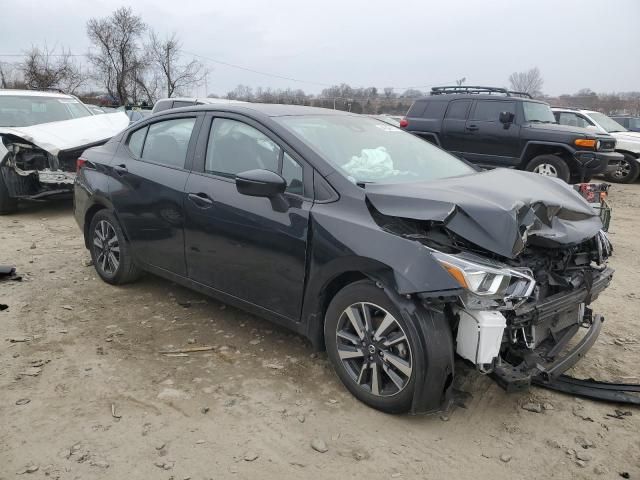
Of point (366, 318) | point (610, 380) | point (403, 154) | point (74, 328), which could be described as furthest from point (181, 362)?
point (610, 380)

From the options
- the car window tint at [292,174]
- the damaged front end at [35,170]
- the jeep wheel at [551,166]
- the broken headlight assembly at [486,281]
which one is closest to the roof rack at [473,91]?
the jeep wheel at [551,166]

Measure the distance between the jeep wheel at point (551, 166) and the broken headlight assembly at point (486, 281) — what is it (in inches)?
319

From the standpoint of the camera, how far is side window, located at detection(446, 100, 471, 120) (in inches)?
429

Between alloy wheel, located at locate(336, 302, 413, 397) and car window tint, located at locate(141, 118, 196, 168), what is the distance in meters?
1.89

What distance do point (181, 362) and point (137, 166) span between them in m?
1.76

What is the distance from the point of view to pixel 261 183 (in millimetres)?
3148

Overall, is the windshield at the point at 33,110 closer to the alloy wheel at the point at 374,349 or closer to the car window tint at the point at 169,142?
the car window tint at the point at 169,142

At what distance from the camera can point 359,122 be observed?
4.09 metres

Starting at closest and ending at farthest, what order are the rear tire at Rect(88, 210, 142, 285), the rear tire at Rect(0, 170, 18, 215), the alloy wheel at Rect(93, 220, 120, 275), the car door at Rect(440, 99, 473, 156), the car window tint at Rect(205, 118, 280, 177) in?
the car window tint at Rect(205, 118, 280, 177) < the rear tire at Rect(88, 210, 142, 285) < the alloy wheel at Rect(93, 220, 120, 275) < the rear tire at Rect(0, 170, 18, 215) < the car door at Rect(440, 99, 473, 156)

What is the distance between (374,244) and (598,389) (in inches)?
66.1

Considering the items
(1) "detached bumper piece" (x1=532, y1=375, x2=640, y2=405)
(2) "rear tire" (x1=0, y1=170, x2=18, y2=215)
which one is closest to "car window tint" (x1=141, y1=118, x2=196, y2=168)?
(1) "detached bumper piece" (x1=532, y1=375, x2=640, y2=405)

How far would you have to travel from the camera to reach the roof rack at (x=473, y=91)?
37.2 ft

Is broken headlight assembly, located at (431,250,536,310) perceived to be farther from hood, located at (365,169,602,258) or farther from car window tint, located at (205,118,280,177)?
car window tint, located at (205,118,280,177)

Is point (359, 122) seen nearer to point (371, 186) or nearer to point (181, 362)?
point (371, 186)
